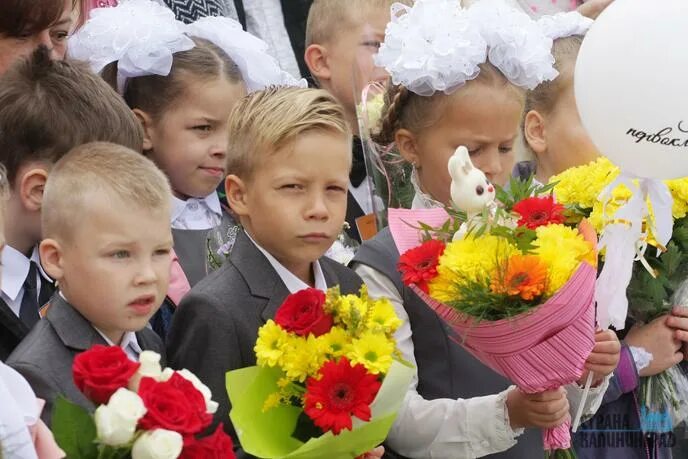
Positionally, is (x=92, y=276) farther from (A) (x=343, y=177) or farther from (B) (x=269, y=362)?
(A) (x=343, y=177)

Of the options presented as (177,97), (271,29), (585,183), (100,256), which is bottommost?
(271,29)

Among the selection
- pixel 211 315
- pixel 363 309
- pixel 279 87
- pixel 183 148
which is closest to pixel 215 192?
pixel 183 148

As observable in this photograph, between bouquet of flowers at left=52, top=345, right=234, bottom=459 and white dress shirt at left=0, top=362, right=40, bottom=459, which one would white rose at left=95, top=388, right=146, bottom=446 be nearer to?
bouquet of flowers at left=52, top=345, right=234, bottom=459

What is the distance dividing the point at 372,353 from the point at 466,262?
0.39m

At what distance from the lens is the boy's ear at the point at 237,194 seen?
12.0 ft

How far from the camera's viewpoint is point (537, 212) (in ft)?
11.3

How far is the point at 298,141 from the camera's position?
3.57 meters

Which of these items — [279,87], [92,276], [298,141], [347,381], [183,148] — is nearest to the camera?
[347,381]

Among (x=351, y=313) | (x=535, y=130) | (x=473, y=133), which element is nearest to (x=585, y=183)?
(x=473, y=133)

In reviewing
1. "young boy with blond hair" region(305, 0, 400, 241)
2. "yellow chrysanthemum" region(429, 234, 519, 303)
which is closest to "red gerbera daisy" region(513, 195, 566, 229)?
"yellow chrysanthemum" region(429, 234, 519, 303)

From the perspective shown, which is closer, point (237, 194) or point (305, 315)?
point (305, 315)

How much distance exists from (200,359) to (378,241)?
0.79 m

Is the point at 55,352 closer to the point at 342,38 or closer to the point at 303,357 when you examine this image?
the point at 303,357

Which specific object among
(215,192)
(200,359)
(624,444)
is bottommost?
(624,444)
